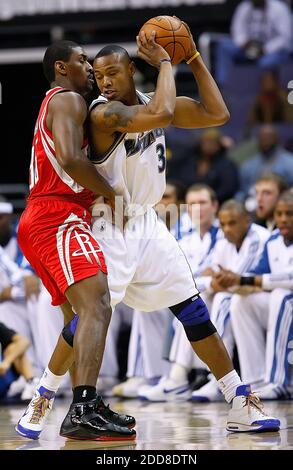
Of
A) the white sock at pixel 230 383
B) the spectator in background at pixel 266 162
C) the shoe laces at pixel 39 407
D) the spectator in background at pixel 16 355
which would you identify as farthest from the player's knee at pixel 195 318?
the spectator in background at pixel 266 162

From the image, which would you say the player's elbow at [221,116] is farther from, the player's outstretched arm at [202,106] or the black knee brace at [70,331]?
the black knee brace at [70,331]

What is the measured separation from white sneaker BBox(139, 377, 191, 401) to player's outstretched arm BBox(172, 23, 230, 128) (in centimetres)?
286

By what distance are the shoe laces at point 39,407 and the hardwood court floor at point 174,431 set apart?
11cm

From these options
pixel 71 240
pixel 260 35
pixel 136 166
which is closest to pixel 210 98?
pixel 136 166

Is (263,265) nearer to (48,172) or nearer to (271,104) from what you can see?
(48,172)

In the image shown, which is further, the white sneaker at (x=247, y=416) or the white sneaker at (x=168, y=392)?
the white sneaker at (x=168, y=392)

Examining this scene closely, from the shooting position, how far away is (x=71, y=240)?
487cm

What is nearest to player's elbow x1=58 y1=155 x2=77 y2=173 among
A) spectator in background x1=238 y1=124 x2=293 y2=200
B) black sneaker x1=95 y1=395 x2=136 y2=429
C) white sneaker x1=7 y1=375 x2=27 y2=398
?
black sneaker x1=95 y1=395 x2=136 y2=429

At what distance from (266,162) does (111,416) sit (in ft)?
20.0

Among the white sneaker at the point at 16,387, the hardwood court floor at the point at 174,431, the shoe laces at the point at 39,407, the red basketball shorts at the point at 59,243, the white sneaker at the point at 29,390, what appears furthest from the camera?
the white sneaker at the point at 16,387

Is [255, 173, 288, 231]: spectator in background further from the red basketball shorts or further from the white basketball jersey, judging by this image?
the red basketball shorts

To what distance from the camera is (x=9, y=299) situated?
8.42 meters

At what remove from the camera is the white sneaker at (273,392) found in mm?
6996
